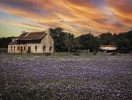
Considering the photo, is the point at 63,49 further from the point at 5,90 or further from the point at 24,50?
the point at 5,90

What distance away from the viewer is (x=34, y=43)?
88.0 meters

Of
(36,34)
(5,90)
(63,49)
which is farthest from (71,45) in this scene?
(5,90)

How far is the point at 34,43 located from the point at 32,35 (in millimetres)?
4818

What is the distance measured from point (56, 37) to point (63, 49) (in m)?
5.82

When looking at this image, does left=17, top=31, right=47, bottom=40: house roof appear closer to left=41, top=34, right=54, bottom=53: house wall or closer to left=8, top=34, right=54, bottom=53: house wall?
left=41, top=34, right=54, bottom=53: house wall

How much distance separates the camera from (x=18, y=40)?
95.4 m

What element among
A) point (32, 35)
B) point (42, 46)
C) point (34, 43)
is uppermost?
point (32, 35)

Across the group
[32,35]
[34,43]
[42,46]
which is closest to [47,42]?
[42,46]

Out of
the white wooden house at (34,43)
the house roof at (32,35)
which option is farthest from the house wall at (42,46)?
the house roof at (32,35)

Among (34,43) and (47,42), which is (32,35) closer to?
(34,43)

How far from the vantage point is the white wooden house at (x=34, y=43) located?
283 ft

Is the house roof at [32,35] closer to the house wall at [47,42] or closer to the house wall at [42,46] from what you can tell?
the house wall at [47,42]

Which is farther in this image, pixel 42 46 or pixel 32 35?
pixel 32 35

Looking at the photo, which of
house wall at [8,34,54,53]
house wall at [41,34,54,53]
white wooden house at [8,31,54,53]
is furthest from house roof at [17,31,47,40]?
house wall at [8,34,54,53]
